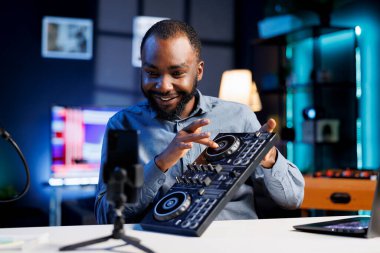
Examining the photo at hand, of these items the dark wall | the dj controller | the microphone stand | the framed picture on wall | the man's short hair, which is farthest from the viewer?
the framed picture on wall

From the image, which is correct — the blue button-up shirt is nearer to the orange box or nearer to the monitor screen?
the orange box

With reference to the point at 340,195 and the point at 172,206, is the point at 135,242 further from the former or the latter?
the point at 340,195

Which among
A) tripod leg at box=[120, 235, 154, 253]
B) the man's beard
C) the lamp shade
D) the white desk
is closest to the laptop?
the white desk

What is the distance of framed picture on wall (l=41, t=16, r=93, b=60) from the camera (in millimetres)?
4527

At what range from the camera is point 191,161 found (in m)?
1.57

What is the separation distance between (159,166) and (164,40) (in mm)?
395

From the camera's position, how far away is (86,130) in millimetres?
4285

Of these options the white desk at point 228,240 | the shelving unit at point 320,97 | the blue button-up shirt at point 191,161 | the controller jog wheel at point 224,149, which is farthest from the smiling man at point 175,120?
the shelving unit at point 320,97

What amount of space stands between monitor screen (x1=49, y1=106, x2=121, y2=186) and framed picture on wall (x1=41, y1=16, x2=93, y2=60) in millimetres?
594

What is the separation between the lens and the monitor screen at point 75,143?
4.20 metres

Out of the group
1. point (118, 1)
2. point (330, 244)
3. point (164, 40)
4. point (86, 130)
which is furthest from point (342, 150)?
point (330, 244)

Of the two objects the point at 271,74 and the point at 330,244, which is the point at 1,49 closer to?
the point at 271,74

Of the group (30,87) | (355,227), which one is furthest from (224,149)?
(30,87)

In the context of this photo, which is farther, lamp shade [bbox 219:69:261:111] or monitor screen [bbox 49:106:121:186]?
monitor screen [bbox 49:106:121:186]
